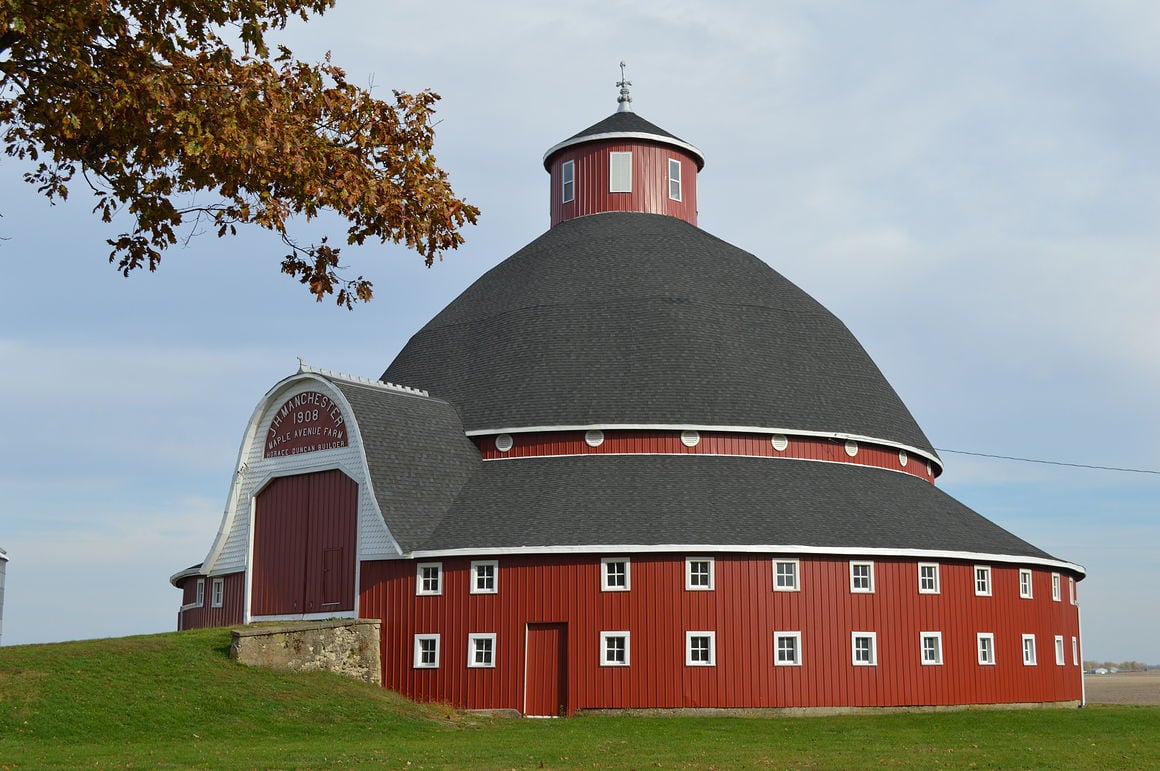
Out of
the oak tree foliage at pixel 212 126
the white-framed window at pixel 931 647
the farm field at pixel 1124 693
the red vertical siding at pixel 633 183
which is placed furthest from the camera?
the farm field at pixel 1124 693

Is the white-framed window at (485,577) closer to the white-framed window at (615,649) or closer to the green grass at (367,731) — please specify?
the white-framed window at (615,649)

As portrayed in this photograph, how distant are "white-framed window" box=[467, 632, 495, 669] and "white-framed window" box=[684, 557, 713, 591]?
4.58 meters

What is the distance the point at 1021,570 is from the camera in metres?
31.9

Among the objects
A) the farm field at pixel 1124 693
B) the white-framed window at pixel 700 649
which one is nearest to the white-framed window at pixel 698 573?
the white-framed window at pixel 700 649

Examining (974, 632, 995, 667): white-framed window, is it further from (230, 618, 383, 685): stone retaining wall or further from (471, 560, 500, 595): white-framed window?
(230, 618, 383, 685): stone retaining wall

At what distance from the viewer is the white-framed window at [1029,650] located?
3145 centimetres

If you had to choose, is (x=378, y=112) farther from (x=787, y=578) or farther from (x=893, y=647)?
(x=893, y=647)

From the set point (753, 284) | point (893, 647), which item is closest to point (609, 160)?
point (753, 284)

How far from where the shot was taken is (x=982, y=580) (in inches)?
1220

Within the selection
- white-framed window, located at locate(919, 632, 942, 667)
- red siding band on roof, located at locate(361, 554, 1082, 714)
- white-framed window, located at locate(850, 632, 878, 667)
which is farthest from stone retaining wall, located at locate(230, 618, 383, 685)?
white-framed window, located at locate(919, 632, 942, 667)

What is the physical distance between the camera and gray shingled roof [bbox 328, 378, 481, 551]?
30.1m

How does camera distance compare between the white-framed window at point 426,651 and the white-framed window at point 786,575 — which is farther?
the white-framed window at point 426,651

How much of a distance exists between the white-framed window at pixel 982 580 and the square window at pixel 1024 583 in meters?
1.24

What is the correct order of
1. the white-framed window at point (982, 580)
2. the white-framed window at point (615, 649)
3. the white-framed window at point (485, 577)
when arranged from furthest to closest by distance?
1. the white-framed window at point (982, 580)
2. the white-framed window at point (485, 577)
3. the white-framed window at point (615, 649)
